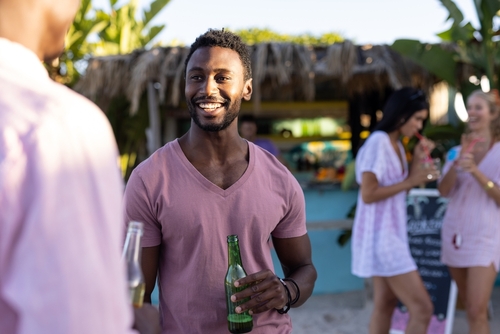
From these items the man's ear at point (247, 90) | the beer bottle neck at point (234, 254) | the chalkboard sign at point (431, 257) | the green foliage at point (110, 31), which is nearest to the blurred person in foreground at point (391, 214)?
the chalkboard sign at point (431, 257)

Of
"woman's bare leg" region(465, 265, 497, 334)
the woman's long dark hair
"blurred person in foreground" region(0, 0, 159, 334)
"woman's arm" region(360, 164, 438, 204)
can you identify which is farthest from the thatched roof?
"blurred person in foreground" region(0, 0, 159, 334)

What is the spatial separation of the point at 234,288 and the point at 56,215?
1251 mm

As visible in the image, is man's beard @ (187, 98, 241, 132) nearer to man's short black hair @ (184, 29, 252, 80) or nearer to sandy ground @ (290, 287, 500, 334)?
man's short black hair @ (184, 29, 252, 80)

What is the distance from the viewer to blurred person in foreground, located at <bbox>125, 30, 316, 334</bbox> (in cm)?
199

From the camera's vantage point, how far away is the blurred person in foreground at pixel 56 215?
0.80 metres

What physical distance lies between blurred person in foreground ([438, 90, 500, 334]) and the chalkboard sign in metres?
0.96

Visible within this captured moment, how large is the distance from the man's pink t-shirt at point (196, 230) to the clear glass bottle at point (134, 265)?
25.3 inches

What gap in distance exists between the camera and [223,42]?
86.4 inches

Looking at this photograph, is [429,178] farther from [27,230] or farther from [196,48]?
[27,230]

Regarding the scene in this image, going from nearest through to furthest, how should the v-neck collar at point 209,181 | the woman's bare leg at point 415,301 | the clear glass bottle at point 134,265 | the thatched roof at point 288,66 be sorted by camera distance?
the clear glass bottle at point 134,265 < the v-neck collar at point 209,181 < the woman's bare leg at point 415,301 < the thatched roof at point 288,66

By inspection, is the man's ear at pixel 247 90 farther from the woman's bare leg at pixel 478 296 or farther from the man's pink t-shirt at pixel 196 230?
the woman's bare leg at pixel 478 296

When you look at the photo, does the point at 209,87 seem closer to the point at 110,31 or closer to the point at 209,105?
the point at 209,105

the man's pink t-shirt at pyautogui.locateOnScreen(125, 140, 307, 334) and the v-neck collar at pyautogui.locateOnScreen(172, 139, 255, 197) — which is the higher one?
the v-neck collar at pyautogui.locateOnScreen(172, 139, 255, 197)

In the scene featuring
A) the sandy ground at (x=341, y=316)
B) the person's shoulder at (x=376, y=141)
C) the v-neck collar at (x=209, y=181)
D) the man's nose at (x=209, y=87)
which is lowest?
the sandy ground at (x=341, y=316)
